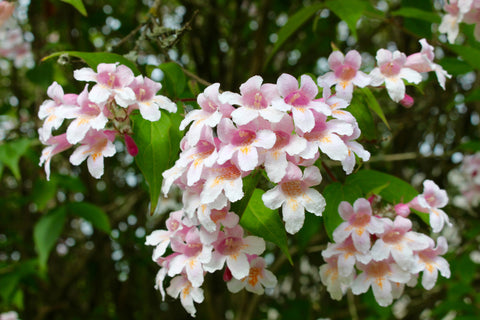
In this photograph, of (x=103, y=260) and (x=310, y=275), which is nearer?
(x=103, y=260)

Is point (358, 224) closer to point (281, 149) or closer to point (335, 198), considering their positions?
point (335, 198)

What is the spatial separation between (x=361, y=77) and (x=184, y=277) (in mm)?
585

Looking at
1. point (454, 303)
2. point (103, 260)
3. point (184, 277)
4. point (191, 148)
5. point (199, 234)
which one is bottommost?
point (103, 260)

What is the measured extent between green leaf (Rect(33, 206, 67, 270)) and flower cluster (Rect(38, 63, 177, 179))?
1.05 metres

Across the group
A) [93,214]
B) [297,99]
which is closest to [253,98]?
[297,99]

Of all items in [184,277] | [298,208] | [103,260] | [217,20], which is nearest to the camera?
[298,208]

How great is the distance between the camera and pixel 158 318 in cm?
291

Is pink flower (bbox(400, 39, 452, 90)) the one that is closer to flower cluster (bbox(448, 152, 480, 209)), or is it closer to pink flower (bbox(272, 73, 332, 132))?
pink flower (bbox(272, 73, 332, 132))

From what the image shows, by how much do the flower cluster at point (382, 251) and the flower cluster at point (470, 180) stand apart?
1681mm

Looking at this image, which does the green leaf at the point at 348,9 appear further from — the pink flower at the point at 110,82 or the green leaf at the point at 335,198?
the pink flower at the point at 110,82

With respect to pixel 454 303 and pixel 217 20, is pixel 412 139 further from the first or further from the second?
pixel 217 20

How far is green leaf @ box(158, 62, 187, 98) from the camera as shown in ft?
3.58

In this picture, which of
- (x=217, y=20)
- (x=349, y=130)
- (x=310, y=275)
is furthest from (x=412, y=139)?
(x=349, y=130)

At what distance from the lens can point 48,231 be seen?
200 cm
